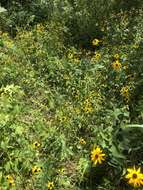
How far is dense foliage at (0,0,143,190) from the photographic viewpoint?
484 cm

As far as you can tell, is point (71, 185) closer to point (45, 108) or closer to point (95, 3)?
point (45, 108)

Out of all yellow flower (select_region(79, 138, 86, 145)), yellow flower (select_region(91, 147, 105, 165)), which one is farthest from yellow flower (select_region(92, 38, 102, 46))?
yellow flower (select_region(91, 147, 105, 165))

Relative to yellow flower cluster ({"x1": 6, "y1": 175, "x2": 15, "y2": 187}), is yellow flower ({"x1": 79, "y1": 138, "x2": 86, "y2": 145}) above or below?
above

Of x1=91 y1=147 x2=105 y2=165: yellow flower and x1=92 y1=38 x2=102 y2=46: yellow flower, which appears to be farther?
x1=92 y1=38 x2=102 y2=46: yellow flower

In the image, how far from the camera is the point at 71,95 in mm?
6535

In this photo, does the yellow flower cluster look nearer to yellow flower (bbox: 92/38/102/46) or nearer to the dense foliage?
the dense foliage

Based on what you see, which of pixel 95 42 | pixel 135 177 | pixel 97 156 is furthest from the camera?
pixel 95 42

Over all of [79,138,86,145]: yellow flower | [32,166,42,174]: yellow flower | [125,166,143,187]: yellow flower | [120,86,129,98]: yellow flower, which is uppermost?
[120,86,129,98]: yellow flower

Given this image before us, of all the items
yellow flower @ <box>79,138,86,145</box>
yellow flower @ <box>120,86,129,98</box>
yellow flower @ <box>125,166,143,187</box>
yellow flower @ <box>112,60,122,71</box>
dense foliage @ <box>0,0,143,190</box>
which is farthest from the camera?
yellow flower @ <box>112,60,122,71</box>

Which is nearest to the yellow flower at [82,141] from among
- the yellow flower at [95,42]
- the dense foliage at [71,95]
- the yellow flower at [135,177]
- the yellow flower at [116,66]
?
the dense foliage at [71,95]

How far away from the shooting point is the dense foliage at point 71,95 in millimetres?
4836

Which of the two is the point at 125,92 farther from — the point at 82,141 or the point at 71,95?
the point at 82,141

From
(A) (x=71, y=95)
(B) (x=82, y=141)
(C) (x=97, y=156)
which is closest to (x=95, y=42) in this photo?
(A) (x=71, y=95)

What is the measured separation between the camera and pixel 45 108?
631cm
